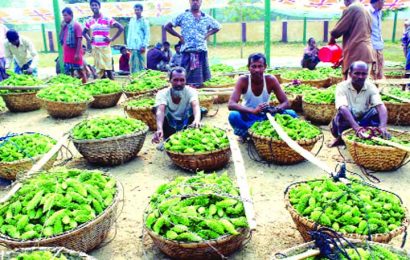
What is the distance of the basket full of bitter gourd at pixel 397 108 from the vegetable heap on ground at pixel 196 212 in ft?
13.3

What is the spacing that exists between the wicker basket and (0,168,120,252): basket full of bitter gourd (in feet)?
15.5

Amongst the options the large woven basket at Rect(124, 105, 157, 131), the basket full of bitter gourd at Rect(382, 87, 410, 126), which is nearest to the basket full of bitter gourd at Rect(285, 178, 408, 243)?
the basket full of bitter gourd at Rect(382, 87, 410, 126)

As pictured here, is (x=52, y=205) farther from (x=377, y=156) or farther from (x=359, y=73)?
(x=359, y=73)

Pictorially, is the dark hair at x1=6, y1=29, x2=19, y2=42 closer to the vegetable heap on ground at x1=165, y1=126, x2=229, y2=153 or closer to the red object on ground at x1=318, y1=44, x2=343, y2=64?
the vegetable heap on ground at x1=165, y1=126, x2=229, y2=153

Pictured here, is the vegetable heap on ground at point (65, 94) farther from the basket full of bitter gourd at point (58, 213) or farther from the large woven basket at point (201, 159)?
the basket full of bitter gourd at point (58, 213)

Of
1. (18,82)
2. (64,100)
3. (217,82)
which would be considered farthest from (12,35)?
(217,82)

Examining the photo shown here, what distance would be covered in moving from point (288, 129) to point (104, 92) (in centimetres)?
458

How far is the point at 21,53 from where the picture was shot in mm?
9617

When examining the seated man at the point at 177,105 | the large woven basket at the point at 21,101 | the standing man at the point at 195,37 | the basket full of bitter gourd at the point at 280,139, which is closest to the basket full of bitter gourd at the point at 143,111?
the seated man at the point at 177,105

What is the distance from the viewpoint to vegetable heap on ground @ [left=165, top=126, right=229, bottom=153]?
15.8 feet

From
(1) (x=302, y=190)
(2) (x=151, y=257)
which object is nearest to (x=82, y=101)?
(2) (x=151, y=257)

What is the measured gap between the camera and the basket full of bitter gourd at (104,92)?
8.30m

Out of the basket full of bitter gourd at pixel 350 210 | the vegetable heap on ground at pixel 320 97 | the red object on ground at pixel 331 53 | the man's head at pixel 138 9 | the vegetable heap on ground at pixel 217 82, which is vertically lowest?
the basket full of bitter gourd at pixel 350 210

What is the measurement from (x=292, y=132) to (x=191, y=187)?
1961 millimetres
